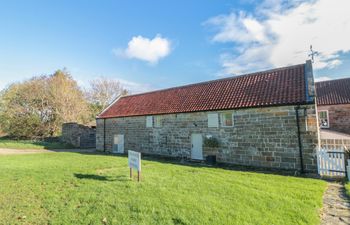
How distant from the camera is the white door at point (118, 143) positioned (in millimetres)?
21452

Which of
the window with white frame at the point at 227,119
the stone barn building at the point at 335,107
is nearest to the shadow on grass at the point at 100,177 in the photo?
the window with white frame at the point at 227,119

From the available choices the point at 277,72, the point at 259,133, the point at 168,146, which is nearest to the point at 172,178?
the point at 259,133

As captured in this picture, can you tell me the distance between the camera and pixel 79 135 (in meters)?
28.4

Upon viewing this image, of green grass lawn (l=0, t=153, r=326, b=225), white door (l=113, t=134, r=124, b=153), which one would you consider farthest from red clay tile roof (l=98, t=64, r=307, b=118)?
green grass lawn (l=0, t=153, r=326, b=225)

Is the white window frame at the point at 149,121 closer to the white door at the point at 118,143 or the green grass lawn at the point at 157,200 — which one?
the white door at the point at 118,143

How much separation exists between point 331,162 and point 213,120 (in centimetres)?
698

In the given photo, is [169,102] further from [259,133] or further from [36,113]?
[36,113]

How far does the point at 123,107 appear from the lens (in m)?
23.5

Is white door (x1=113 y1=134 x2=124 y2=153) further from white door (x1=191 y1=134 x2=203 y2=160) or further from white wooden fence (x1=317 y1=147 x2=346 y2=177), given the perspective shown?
white wooden fence (x1=317 y1=147 x2=346 y2=177)

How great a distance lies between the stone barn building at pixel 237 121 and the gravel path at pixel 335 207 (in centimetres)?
387

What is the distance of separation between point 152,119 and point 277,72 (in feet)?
34.1

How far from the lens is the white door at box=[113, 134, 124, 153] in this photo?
2145 centimetres

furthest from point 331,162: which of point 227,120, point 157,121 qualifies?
point 157,121

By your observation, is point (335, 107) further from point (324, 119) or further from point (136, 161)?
point (136, 161)
